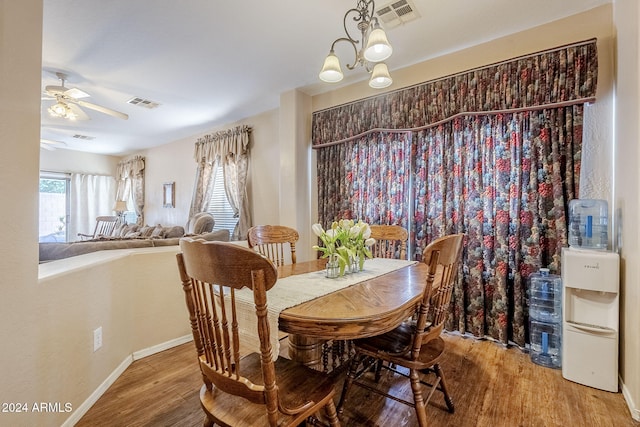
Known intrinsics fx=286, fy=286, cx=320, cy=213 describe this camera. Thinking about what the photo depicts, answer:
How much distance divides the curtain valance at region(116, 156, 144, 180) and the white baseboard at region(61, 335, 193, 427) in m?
5.57

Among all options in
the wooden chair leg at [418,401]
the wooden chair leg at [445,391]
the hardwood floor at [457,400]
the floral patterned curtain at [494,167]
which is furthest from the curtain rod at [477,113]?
the wooden chair leg at [418,401]

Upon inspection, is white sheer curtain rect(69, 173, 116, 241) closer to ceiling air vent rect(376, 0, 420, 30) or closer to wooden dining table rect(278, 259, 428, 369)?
wooden dining table rect(278, 259, 428, 369)

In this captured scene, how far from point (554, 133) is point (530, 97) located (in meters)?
0.34

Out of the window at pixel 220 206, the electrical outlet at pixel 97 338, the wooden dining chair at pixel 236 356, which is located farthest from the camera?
the window at pixel 220 206

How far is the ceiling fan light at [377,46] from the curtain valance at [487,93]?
4.39 ft

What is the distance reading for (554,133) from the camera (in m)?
2.22

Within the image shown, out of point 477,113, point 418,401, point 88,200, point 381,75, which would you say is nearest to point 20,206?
point 418,401

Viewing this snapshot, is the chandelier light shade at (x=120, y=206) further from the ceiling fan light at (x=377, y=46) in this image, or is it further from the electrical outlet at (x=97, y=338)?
the ceiling fan light at (x=377, y=46)

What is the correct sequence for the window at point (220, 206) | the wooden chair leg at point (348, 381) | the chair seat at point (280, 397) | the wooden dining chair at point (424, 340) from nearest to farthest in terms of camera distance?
the chair seat at point (280, 397)
the wooden dining chair at point (424, 340)
the wooden chair leg at point (348, 381)
the window at point (220, 206)

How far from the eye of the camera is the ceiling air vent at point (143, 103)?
388 cm

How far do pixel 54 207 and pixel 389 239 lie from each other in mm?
7559

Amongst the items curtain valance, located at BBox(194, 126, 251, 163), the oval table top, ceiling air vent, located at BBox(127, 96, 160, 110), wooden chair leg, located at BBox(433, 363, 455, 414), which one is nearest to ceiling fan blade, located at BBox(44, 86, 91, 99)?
ceiling air vent, located at BBox(127, 96, 160, 110)

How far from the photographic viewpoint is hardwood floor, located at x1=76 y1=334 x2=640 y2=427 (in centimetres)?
155

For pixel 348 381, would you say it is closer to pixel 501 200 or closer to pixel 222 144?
pixel 501 200
